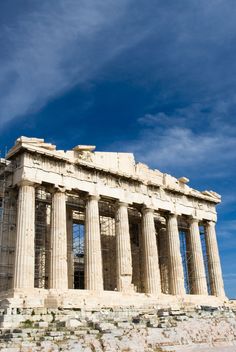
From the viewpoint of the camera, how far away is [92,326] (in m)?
Result: 17.6

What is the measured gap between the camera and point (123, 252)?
28266 mm

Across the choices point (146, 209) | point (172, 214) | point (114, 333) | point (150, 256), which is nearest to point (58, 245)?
point (150, 256)

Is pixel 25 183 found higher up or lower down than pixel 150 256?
higher up

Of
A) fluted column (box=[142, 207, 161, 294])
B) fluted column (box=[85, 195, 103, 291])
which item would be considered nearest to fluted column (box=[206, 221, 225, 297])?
fluted column (box=[142, 207, 161, 294])

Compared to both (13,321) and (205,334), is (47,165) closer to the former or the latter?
(13,321)

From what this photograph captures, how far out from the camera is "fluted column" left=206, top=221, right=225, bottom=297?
3381cm

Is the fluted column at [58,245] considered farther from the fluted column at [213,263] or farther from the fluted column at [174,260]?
the fluted column at [213,263]

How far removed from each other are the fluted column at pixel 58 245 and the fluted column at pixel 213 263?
14392 mm

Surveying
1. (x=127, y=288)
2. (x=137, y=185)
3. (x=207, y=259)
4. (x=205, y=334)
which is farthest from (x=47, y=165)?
(x=207, y=259)

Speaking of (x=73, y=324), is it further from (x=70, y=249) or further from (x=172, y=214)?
(x=172, y=214)

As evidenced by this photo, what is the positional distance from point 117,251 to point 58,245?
503 centimetres

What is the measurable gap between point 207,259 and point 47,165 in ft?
54.1

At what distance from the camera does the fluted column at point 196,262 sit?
3244 cm

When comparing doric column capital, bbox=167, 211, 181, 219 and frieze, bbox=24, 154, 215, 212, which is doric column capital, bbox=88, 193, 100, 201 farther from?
doric column capital, bbox=167, 211, 181, 219
